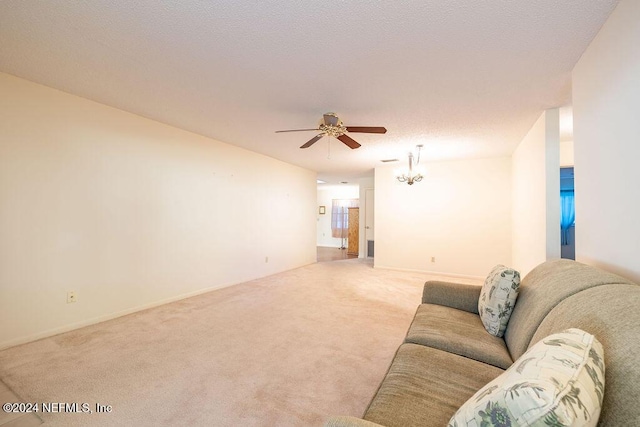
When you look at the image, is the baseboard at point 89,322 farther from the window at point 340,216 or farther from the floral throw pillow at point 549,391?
the window at point 340,216

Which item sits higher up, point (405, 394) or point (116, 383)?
point (405, 394)

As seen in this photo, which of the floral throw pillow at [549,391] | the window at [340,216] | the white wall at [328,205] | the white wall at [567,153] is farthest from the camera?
the white wall at [328,205]

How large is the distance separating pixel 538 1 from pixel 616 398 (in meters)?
1.85

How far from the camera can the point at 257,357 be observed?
225cm

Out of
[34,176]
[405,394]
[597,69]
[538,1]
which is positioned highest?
[538,1]

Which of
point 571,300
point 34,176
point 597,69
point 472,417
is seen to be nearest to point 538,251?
point 597,69

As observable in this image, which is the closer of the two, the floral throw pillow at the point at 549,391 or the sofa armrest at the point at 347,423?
the floral throw pillow at the point at 549,391

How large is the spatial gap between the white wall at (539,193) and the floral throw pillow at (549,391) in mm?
2523

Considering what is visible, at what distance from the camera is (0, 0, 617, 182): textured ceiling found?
1.59m

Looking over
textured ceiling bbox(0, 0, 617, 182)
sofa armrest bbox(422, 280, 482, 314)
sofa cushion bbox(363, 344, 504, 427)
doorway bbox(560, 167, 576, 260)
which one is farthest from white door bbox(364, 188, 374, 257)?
sofa cushion bbox(363, 344, 504, 427)

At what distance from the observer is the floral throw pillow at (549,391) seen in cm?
58

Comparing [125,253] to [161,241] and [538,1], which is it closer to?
[161,241]

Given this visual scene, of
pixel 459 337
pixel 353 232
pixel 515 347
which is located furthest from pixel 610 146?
pixel 353 232

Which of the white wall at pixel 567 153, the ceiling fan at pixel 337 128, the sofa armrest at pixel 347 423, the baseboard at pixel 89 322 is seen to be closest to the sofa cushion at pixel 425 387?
the sofa armrest at pixel 347 423
